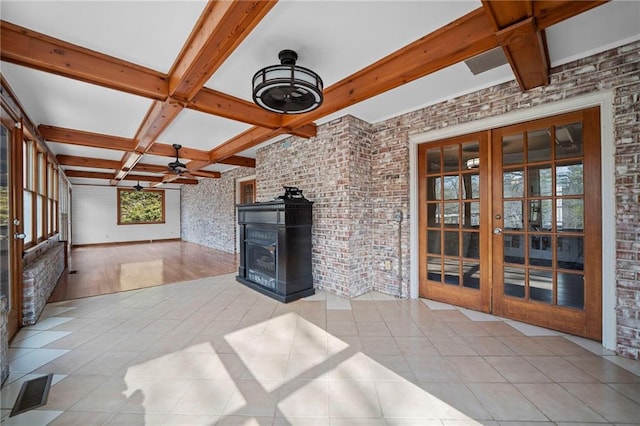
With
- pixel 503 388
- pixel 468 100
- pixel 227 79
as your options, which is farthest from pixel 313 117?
pixel 503 388

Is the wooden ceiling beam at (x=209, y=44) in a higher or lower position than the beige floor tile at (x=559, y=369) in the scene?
higher

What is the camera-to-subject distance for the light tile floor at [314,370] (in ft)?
5.21

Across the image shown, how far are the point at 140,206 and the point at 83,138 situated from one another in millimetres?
7242

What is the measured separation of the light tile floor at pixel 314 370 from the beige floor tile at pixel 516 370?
13 millimetres

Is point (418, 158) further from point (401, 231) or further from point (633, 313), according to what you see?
point (633, 313)

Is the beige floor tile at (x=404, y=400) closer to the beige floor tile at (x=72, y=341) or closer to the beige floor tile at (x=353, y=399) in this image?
the beige floor tile at (x=353, y=399)

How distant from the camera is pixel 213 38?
182 cm

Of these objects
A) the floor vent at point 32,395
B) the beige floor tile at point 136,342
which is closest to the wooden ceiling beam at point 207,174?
the beige floor tile at point 136,342

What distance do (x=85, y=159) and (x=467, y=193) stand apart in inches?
323

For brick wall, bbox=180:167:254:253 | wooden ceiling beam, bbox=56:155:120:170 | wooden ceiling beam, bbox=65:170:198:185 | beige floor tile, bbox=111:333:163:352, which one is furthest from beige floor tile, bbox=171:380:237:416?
wooden ceiling beam, bbox=65:170:198:185

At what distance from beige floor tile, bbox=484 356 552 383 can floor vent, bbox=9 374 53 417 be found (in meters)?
3.22

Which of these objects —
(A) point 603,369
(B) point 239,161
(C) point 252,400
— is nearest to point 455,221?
(A) point 603,369

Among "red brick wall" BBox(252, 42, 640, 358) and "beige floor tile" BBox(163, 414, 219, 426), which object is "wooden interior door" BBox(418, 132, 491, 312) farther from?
"beige floor tile" BBox(163, 414, 219, 426)

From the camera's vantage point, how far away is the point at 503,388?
5.93ft
